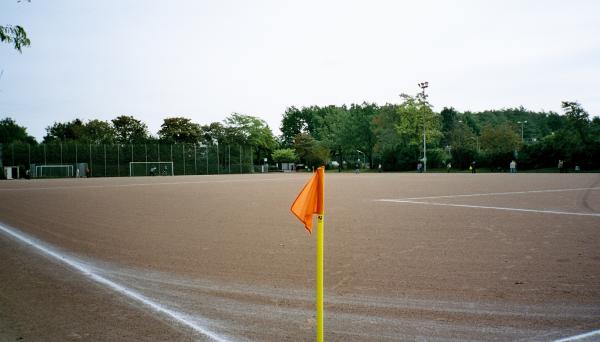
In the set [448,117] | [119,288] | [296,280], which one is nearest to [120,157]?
[119,288]

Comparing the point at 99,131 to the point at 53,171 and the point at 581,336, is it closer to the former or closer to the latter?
the point at 53,171

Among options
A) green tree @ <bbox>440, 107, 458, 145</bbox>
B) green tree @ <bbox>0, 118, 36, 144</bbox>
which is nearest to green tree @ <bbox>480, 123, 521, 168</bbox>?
green tree @ <bbox>440, 107, 458, 145</bbox>

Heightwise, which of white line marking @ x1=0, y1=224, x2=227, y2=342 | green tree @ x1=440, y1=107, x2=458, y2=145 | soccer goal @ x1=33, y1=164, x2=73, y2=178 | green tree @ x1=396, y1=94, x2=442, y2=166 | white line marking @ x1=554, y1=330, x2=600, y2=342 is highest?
green tree @ x1=440, y1=107, x2=458, y2=145

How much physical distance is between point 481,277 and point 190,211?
32.9 feet

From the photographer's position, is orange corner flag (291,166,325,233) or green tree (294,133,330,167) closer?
orange corner flag (291,166,325,233)

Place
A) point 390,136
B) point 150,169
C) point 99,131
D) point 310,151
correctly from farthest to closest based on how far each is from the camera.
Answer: point 310,151 → point 99,131 → point 390,136 → point 150,169

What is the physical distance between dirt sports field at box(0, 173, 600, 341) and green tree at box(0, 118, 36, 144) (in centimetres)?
10207

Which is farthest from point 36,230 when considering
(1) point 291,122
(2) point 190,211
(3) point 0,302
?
(1) point 291,122

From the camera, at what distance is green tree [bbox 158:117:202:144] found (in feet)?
309

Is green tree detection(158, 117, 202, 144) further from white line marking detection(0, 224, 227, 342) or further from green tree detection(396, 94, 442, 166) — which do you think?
white line marking detection(0, 224, 227, 342)

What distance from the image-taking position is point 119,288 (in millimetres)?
5582

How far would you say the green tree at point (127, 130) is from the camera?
3627 inches

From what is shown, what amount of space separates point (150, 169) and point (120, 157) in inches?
181

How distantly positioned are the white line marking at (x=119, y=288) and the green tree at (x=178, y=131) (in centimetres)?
8803
